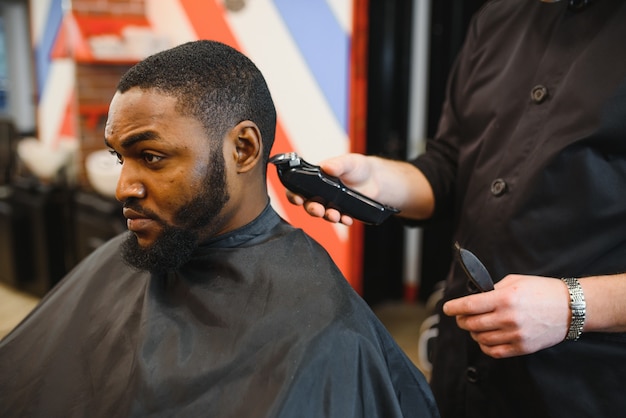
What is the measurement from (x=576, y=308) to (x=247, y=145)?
62 centimetres

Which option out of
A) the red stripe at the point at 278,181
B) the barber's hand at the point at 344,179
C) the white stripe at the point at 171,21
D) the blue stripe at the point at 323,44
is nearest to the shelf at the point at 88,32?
the white stripe at the point at 171,21

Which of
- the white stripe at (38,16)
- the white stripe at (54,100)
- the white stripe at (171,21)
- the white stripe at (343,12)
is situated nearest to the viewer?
the white stripe at (343,12)

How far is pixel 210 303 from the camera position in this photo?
1096 millimetres

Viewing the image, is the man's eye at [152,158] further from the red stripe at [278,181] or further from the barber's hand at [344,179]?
the red stripe at [278,181]

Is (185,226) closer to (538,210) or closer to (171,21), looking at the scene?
(538,210)

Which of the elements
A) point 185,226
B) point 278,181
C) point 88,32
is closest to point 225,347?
point 185,226

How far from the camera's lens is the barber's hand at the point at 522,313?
92 centimetres

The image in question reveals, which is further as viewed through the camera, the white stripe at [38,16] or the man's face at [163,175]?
the white stripe at [38,16]

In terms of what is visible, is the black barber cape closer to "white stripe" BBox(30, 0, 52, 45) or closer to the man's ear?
the man's ear

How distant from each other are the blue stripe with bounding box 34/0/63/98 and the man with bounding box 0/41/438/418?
3.20 m

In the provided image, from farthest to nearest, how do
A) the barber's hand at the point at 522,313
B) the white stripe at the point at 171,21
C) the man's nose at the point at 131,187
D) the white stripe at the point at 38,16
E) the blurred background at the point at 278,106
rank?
the white stripe at the point at 38,16 < the white stripe at the point at 171,21 < the blurred background at the point at 278,106 < the man's nose at the point at 131,187 < the barber's hand at the point at 522,313

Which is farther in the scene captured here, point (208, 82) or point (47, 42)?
point (47, 42)

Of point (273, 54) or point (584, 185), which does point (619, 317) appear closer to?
point (584, 185)

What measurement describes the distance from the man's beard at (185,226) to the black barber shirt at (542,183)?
0.52 m
